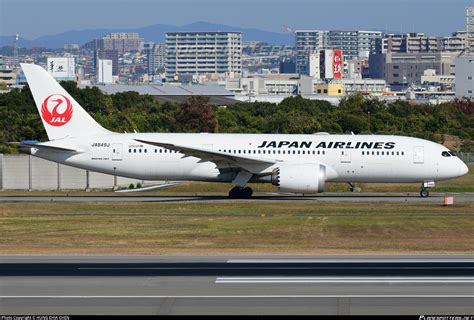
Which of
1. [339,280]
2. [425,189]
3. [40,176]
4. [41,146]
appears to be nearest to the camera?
[339,280]

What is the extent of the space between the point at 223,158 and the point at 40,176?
16412 mm

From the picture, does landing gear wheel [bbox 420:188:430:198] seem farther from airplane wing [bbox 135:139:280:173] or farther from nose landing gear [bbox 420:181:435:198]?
airplane wing [bbox 135:139:280:173]

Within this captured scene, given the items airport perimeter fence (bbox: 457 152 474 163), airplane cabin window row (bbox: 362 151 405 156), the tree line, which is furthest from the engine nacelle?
the tree line

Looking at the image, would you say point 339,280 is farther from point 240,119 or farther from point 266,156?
point 240,119

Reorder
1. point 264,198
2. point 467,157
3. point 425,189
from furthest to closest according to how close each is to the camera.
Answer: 1. point 467,157
2. point 425,189
3. point 264,198

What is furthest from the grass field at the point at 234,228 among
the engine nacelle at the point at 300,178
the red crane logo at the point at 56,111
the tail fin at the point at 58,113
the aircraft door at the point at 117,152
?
the red crane logo at the point at 56,111

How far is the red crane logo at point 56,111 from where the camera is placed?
5462 centimetres

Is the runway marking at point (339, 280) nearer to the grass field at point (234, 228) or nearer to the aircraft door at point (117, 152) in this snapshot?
the grass field at point (234, 228)

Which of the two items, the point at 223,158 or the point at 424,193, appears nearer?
the point at 223,158

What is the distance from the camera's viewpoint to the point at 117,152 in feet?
177

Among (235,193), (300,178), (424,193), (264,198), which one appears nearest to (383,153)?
(424,193)

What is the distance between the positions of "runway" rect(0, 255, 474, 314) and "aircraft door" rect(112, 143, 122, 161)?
22.1 meters

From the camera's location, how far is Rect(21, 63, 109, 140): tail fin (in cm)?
5462

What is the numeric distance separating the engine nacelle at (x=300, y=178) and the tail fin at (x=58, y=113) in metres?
9.99
